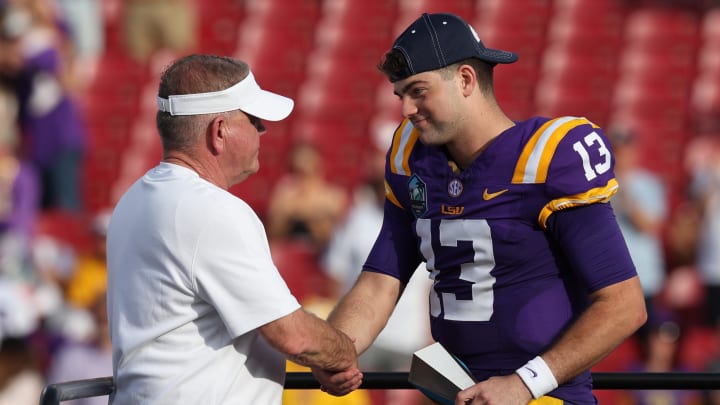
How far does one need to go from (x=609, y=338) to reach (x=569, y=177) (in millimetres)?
382

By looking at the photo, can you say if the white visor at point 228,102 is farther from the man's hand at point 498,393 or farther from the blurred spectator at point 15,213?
the blurred spectator at point 15,213

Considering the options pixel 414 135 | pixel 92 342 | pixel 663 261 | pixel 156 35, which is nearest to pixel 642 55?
pixel 663 261

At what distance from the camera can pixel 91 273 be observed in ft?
24.5

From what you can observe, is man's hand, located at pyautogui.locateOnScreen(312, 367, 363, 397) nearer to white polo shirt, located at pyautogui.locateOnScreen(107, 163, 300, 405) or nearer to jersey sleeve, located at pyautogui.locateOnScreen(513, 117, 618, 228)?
white polo shirt, located at pyautogui.locateOnScreen(107, 163, 300, 405)

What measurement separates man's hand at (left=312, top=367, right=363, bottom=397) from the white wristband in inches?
16.1

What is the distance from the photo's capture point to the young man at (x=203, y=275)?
2795mm

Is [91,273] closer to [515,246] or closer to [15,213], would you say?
[15,213]

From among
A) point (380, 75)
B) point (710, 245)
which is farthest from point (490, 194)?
point (380, 75)

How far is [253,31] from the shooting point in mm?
11289

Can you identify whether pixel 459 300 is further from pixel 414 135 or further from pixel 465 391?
pixel 414 135

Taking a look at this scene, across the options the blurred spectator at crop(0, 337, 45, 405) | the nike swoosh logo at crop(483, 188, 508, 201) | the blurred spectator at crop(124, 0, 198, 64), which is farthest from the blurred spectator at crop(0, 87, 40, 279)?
the nike swoosh logo at crop(483, 188, 508, 201)

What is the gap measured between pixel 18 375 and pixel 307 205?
→ 6.99ft

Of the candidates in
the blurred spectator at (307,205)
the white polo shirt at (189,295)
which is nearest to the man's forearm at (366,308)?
the white polo shirt at (189,295)

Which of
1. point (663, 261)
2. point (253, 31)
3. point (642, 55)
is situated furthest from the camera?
point (253, 31)
